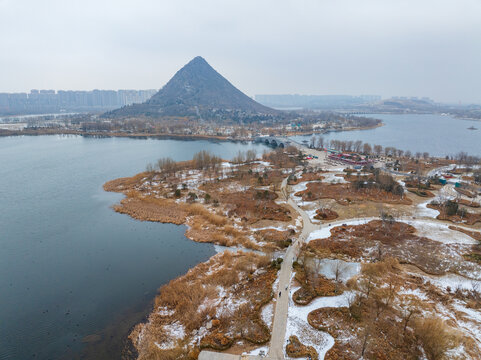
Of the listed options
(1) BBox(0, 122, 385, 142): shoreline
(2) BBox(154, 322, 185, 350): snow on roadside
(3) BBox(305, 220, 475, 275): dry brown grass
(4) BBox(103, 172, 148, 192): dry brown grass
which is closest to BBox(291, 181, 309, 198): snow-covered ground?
(3) BBox(305, 220, 475, 275): dry brown grass

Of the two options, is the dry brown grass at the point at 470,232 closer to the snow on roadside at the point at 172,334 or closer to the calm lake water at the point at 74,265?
the calm lake water at the point at 74,265

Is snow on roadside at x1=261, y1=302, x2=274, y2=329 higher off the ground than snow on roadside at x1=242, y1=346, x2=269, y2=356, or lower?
higher

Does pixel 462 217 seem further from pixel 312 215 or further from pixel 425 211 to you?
pixel 312 215

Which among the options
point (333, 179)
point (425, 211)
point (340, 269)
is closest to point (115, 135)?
point (333, 179)

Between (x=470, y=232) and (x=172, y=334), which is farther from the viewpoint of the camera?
(x=470, y=232)

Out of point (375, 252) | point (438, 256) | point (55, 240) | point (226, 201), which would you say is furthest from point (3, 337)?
point (438, 256)

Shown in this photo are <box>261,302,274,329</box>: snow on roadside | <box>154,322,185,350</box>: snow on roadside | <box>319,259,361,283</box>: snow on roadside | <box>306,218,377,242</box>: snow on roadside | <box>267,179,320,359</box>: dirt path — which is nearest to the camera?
<box>267,179,320,359</box>: dirt path

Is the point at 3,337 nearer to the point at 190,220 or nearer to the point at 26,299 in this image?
the point at 26,299

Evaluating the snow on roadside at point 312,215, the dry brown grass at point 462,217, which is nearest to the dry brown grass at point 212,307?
the snow on roadside at point 312,215

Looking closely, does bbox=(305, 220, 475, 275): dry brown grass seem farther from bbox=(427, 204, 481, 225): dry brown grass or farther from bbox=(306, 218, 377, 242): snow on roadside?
bbox=(427, 204, 481, 225): dry brown grass
